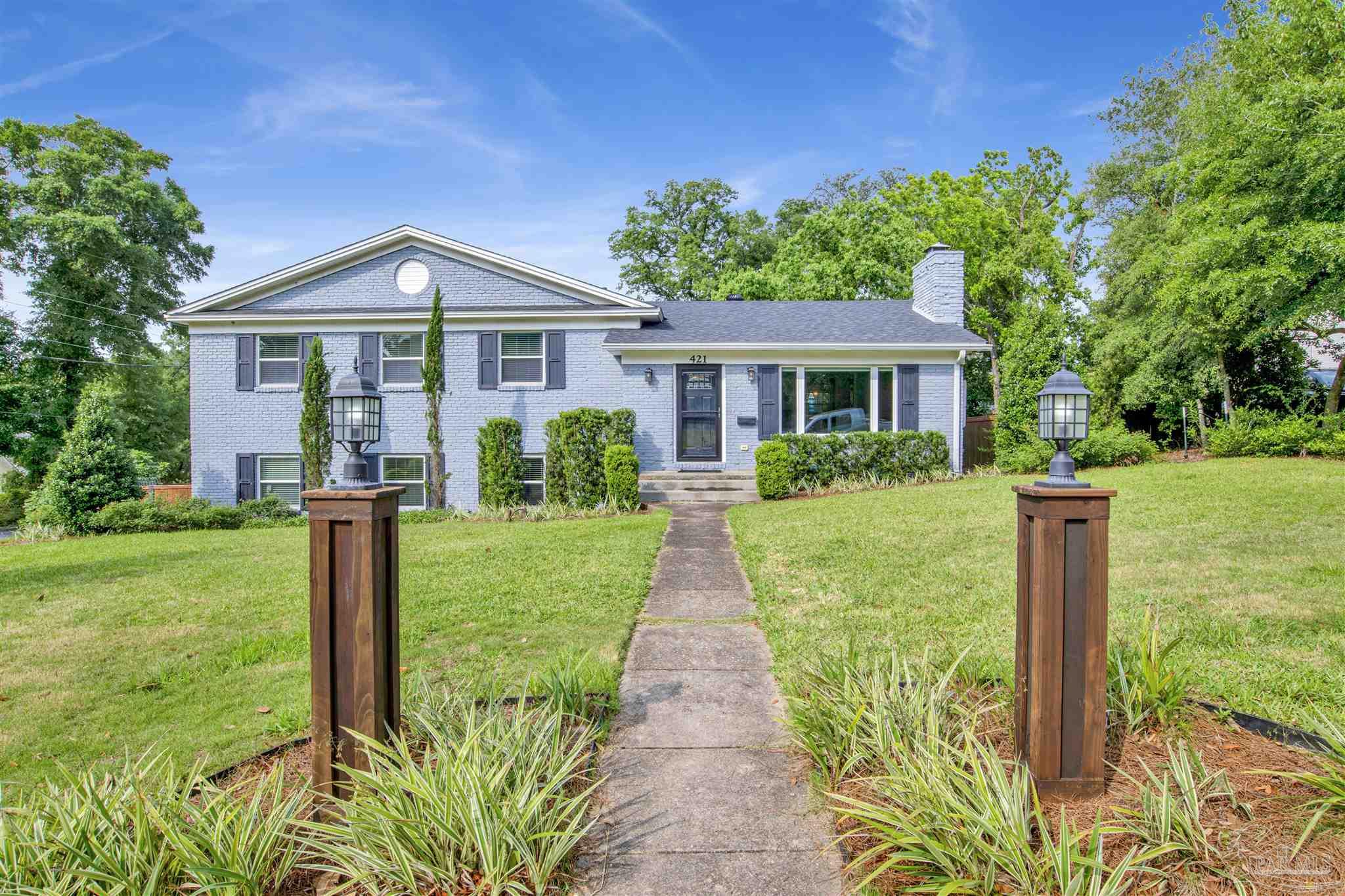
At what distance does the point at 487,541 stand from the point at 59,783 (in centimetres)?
590

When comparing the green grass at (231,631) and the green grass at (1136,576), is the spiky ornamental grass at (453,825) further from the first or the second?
the green grass at (1136,576)

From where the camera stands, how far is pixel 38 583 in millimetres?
7230

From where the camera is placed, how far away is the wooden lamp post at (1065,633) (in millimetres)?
2314

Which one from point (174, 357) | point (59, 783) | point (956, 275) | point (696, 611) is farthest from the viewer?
point (174, 357)

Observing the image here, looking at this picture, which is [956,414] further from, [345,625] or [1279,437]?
[345,625]

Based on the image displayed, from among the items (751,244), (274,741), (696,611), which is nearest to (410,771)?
(274,741)

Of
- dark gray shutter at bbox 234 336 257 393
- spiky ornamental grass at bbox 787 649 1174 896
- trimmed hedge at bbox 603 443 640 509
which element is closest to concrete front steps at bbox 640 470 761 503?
trimmed hedge at bbox 603 443 640 509

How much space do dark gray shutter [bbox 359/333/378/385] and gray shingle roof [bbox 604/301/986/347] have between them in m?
4.67

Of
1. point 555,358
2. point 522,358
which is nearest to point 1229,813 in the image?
point 555,358

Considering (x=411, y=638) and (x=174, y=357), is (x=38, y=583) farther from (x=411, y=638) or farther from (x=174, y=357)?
(x=174, y=357)

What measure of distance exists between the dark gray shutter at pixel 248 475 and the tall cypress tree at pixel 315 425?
5.37 feet

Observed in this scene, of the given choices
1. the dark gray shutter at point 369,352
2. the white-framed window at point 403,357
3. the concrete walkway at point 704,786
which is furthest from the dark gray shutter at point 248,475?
the concrete walkway at point 704,786

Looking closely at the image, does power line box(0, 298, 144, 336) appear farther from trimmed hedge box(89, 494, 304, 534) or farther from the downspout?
the downspout

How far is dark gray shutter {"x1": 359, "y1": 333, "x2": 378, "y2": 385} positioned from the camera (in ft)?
44.9
